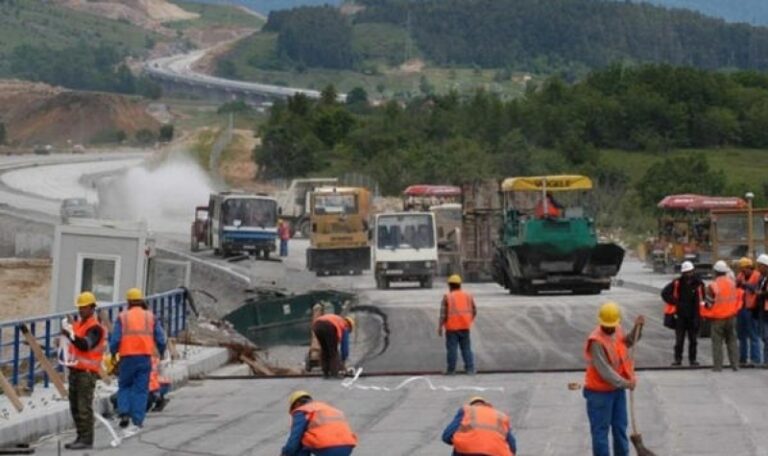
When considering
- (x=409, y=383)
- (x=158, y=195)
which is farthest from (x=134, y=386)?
(x=158, y=195)

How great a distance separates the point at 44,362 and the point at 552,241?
25175mm

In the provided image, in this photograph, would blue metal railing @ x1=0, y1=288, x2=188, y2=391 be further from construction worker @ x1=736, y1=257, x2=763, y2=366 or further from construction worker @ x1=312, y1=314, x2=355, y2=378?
construction worker @ x1=736, y1=257, x2=763, y2=366

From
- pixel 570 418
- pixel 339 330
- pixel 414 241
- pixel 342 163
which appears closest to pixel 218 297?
pixel 414 241

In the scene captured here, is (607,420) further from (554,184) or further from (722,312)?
(554,184)

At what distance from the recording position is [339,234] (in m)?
61.6

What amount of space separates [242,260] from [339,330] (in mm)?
36189

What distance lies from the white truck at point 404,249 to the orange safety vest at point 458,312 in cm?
2623

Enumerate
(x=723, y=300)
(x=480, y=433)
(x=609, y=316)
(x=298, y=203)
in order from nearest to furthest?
(x=480, y=433)
(x=609, y=316)
(x=723, y=300)
(x=298, y=203)

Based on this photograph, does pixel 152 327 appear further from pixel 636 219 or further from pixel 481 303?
pixel 636 219

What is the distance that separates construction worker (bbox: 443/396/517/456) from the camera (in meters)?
13.1

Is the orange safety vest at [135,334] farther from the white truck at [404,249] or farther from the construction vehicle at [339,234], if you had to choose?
the construction vehicle at [339,234]

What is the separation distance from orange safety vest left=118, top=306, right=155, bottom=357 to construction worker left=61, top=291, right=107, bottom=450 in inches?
41.1

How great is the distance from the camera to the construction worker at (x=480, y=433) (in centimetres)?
1310

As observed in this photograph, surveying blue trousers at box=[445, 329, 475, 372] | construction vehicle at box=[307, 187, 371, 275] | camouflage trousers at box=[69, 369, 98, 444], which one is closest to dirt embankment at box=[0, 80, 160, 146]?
construction vehicle at box=[307, 187, 371, 275]
